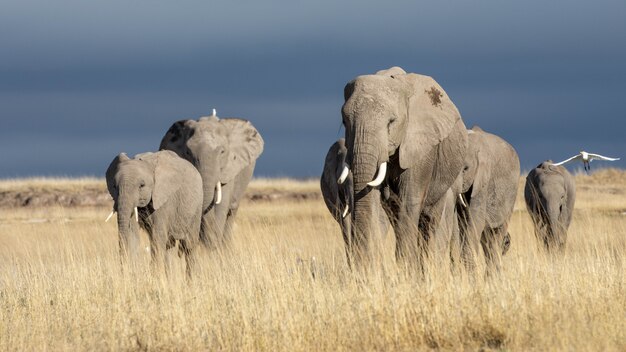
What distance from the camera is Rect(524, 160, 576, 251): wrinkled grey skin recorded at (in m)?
21.2

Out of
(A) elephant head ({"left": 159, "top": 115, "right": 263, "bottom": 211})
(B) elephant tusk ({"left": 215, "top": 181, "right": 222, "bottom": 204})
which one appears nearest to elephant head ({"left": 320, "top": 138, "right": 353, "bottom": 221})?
(A) elephant head ({"left": 159, "top": 115, "right": 263, "bottom": 211})

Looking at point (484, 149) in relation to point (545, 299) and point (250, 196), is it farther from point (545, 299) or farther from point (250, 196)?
point (250, 196)

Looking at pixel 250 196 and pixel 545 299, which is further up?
pixel 545 299

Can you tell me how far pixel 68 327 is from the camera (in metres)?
12.1

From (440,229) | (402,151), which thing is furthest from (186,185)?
(402,151)

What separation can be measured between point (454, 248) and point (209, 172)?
712 centimetres

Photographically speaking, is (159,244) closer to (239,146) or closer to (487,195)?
(487,195)

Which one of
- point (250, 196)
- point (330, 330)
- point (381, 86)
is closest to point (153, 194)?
point (381, 86)

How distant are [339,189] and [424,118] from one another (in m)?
3.61

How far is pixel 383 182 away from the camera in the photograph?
12.9 metres

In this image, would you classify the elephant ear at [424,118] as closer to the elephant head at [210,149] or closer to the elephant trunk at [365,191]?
the elephant trunk at [365,191]

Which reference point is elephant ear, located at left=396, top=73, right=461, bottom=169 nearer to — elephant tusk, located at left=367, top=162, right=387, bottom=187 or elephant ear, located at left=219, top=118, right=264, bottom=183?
elephant tusk, located at left=367, top=162, right=387, bottom=187

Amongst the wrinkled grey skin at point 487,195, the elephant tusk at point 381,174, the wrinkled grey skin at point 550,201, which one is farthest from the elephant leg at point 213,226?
the elephant tusk at point 381,174

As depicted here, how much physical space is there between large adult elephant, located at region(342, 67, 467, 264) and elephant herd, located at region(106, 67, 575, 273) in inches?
0.5
